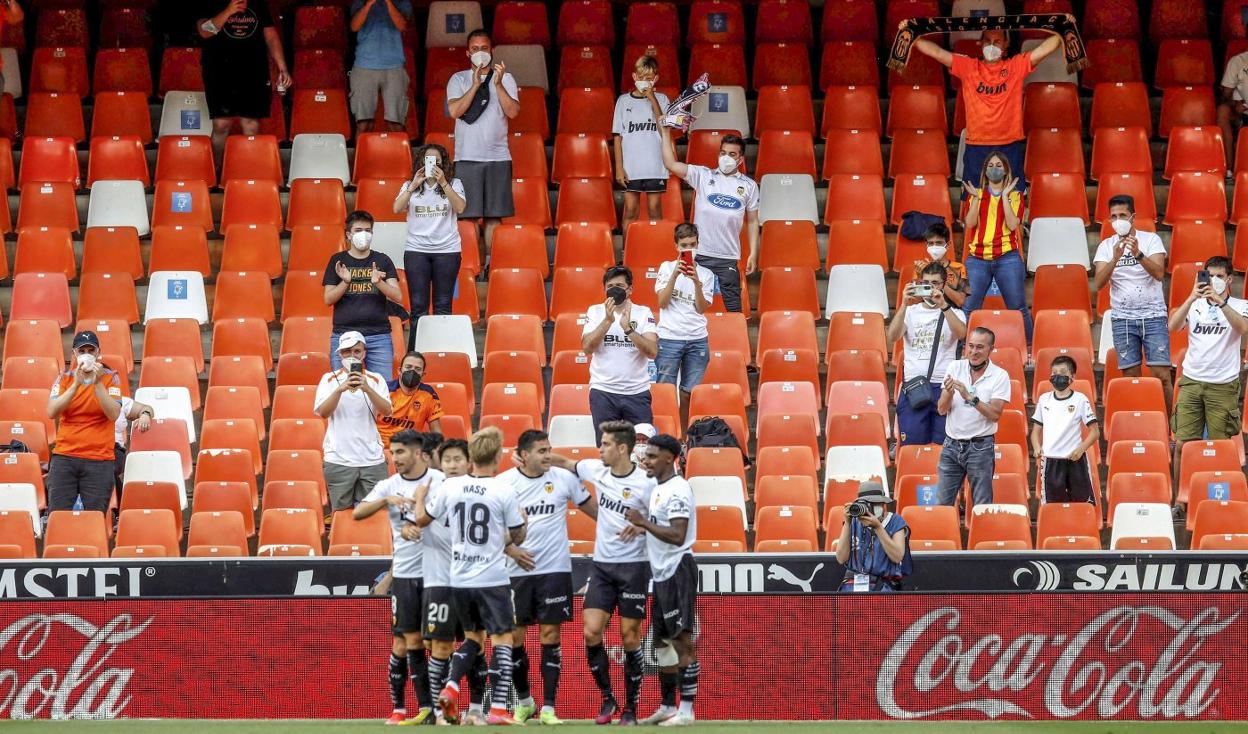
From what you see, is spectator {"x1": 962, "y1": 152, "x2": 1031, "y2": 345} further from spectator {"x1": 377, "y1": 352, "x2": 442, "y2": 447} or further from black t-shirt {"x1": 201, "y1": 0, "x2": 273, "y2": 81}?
black t-shirt {"x1": 201, "y1": 0, "x2": 273, "y2": 81}

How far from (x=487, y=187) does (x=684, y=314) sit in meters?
2.71

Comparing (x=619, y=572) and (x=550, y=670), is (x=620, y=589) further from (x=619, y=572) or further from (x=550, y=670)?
(x=550, y=670)

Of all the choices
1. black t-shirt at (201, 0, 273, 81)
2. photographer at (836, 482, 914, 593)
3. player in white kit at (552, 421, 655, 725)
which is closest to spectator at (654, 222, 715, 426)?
photographer at (836, 482, 914, 593)

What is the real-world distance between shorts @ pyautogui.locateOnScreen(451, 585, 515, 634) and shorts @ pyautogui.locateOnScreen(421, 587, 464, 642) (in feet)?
0.16

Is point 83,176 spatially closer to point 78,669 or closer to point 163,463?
point 163,463

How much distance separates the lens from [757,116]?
1830cm

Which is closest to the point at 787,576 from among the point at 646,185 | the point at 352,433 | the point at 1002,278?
the point at 352,433

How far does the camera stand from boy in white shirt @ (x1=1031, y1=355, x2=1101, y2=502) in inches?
556

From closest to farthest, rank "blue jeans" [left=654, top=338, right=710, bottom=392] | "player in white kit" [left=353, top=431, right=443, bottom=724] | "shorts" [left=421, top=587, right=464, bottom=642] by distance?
"shorts" [left=421, top=587, right=464, bottom=642], "player in white kit" [left=353, top=431, right=443, bottom=724], "blue jeans" [left=654, top=338, right=710, bottom=392]

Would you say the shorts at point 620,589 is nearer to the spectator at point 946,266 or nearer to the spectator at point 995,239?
the spectator at point 946,266

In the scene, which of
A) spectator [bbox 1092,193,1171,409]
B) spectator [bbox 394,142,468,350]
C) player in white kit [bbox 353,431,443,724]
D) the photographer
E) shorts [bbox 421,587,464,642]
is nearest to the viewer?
shorts [bbox 421,587,464,642]

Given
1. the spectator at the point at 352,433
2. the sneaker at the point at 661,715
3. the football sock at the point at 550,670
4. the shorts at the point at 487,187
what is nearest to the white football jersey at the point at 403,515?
the football sock at the point at 550,670

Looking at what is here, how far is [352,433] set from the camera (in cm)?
1402

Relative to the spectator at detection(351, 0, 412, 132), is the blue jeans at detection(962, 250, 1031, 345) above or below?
below
